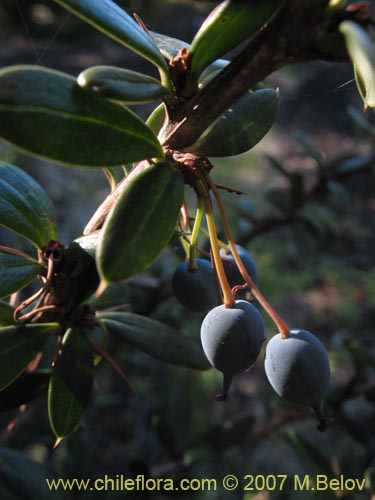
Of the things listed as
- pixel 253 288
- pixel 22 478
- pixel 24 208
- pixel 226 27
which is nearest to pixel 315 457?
pixel 22 478

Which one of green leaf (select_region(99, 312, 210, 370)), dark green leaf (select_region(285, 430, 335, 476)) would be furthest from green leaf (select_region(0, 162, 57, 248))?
dark green leaf (select_region(285, 430, 335, 476))

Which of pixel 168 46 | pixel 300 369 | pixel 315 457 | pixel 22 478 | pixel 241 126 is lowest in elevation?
pixel 315 457

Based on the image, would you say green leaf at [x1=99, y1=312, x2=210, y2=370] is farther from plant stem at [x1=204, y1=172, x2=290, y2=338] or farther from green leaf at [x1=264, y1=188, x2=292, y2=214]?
green leaf at [x1=264, y1=188, x2=292, y2=214]

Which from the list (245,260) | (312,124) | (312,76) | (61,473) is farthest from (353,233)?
(245,260)

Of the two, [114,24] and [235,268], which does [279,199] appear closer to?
[235,268]

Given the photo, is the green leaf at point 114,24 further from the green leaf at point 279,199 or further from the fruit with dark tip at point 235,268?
the green leaf at point 279,199

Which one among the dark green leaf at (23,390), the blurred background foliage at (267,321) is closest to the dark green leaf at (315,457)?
the blurred background foliage at (267,321)
